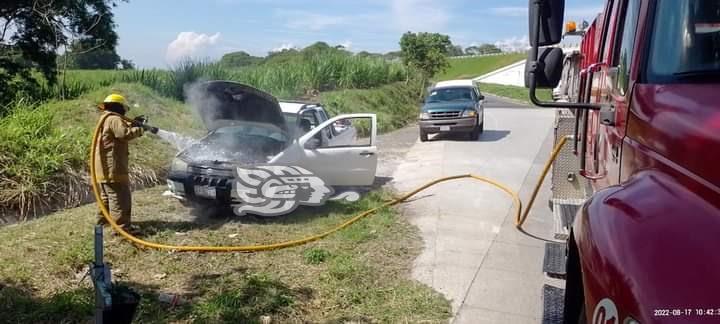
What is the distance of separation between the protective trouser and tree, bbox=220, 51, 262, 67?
1033cm

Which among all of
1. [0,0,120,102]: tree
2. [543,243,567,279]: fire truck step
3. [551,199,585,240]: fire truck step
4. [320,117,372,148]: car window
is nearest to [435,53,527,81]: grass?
[0,0,120,102]: tree

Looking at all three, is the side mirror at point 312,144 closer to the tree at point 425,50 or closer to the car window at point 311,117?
the car window at point 311,117

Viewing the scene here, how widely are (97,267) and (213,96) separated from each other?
5070 mm

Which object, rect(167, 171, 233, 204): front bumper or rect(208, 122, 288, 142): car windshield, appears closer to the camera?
rect(167, 171, 233, 204): front bumper

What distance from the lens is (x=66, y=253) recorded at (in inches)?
212

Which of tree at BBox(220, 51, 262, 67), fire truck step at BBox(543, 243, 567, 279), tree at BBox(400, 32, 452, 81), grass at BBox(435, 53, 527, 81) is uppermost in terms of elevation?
grass at BBox(435, 53, 527, 81)

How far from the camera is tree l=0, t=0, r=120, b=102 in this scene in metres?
12.5

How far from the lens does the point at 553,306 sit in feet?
9.82

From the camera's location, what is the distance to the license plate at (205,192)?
6.65 m

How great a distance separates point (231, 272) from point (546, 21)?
371 cm

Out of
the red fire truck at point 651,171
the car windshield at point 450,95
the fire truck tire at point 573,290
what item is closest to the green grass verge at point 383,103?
the car windshield at point 450,95

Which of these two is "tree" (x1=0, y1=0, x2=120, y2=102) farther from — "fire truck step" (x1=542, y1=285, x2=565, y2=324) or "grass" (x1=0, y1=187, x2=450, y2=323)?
"fire truck step" (x1=542, y1=285, x2=565, y2=324)

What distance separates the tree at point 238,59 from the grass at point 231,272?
10152mm

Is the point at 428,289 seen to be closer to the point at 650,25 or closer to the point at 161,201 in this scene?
the point at 650,25
